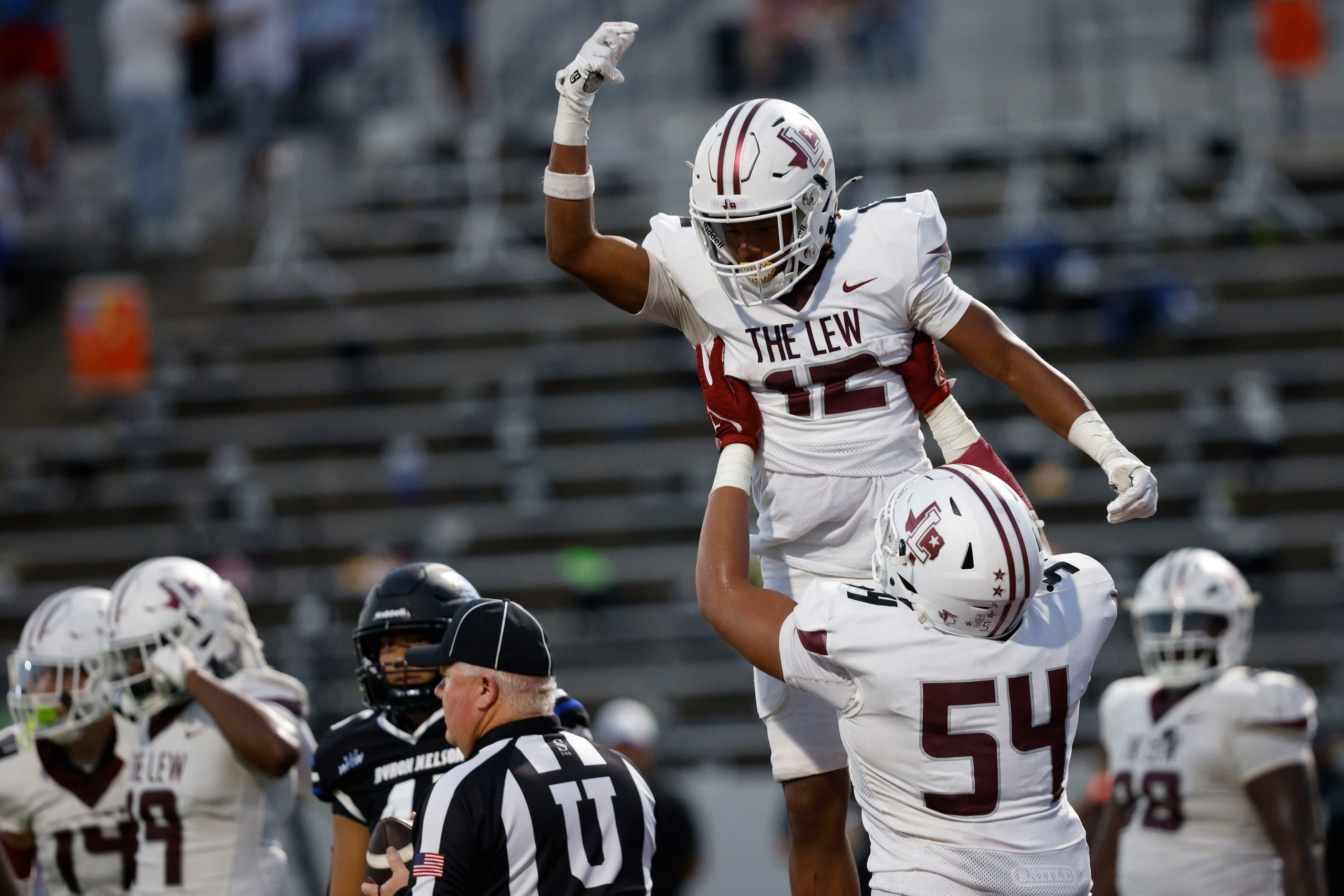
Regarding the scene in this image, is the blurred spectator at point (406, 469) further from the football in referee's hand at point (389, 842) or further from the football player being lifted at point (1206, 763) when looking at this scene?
the football in referee's hand at point (389, 842)

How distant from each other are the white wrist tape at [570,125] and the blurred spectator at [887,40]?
1023cm

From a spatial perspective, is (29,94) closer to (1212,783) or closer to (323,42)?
(323,42)

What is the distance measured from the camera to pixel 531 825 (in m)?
3.62

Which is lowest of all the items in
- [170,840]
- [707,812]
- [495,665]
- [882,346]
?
[707,812]

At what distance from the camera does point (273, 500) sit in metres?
12.9

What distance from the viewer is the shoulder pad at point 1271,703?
5395 millimetres

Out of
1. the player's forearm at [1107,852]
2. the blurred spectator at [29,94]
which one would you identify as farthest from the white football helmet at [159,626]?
the blurred spectator at [29,94]

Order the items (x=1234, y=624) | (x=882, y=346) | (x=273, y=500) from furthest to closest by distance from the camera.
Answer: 1. (x=273, y=500)
2. (x=1234, y=624)
3. (x=882, y=346)

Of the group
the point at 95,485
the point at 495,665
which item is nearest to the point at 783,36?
the point at 95,485

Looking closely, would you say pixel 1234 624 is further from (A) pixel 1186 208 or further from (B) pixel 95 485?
(B) pixel 95 485

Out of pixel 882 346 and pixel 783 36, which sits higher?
pixel 783 36

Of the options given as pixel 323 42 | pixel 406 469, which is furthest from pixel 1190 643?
pixel 323 42

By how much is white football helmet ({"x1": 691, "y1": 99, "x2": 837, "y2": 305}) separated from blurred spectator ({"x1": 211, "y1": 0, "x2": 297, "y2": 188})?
1016cm

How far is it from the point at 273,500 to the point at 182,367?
1.46 metres
